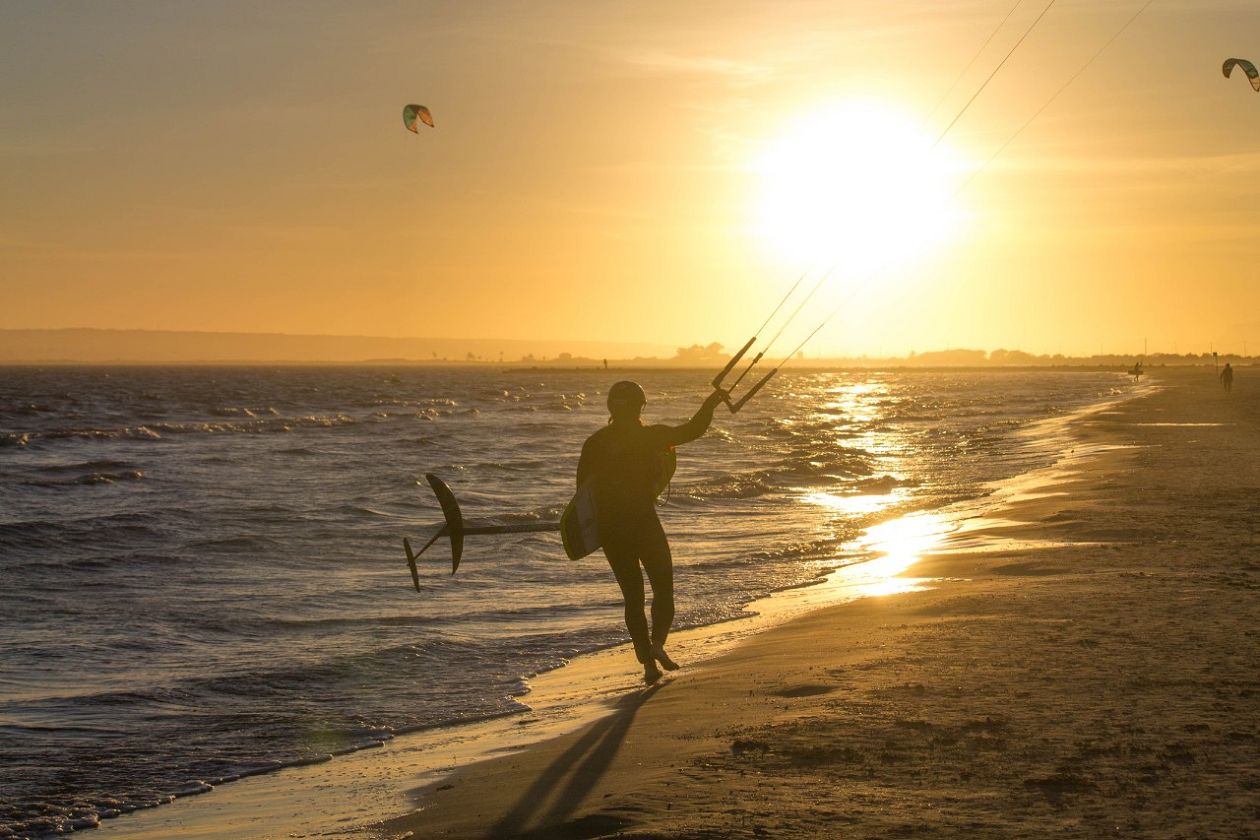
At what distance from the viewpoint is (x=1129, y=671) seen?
20.4ft

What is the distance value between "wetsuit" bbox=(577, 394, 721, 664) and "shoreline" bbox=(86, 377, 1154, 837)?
647 millimetres

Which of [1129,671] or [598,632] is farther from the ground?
[1129,671]

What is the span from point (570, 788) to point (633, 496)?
2.53 meters

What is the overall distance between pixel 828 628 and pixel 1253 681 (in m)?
3.41

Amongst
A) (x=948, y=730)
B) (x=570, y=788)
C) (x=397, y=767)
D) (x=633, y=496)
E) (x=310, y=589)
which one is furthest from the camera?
(x=310, y=589)

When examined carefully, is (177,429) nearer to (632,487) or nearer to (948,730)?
(632,487)

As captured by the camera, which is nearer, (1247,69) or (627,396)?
(627,396)

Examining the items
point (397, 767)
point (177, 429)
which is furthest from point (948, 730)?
point (177, 429)

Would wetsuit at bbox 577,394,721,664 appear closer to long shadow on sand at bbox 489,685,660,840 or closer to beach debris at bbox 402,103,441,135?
long shadow on sand at bbox 489,685,660,840

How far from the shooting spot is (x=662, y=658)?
7.87m

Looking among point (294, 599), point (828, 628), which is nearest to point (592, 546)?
point (828, 628)

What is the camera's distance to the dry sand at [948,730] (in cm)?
441

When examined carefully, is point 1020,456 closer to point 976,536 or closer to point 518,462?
point 518,462

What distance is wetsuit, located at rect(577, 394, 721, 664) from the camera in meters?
7.56
